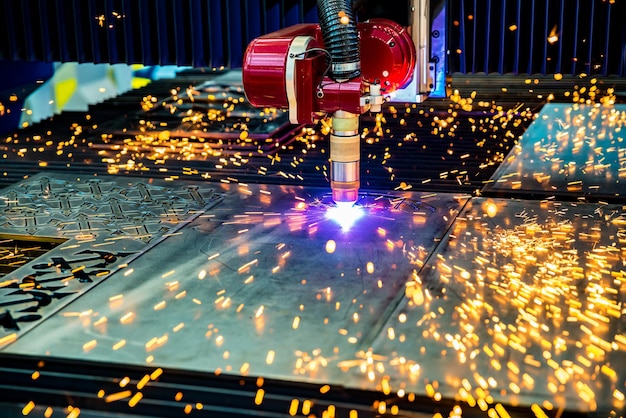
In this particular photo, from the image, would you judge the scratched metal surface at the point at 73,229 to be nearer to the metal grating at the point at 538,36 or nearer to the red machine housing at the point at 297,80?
the red machine housing at the point at 297,80

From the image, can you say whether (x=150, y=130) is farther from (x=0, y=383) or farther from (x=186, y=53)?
(x=0, y=383)

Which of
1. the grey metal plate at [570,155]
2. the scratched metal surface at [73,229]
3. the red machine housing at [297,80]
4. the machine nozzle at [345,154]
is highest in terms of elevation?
the red machine housing at [297,80]

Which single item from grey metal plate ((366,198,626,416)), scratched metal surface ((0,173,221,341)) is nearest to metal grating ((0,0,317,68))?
scratched metal surface ((0,173,221,341))

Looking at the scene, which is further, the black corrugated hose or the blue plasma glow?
the blue plasma glow

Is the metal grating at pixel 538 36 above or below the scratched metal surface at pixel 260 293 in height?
above

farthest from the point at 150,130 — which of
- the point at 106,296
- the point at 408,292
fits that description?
the point at 408,292

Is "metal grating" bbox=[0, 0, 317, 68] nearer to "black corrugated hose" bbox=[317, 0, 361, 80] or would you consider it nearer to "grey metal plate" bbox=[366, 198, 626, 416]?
"black corrugated hose" bbox=[317, 0, 361, 80]

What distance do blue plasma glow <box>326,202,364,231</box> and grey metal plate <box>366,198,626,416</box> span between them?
0.94 ft

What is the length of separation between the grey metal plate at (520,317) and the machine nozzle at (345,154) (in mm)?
304

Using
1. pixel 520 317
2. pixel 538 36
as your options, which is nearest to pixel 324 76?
pixel 520 317

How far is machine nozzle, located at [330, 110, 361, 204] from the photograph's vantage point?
2.19 m

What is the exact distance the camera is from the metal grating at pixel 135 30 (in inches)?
137

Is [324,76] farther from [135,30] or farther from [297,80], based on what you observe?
[135,30]

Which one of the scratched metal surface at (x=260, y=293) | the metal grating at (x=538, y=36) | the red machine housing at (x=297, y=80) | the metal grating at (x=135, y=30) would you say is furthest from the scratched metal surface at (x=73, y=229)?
the metal grating at (x=538, y=36)
